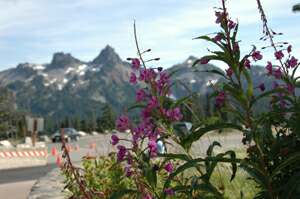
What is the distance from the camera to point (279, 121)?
3717 millimetres

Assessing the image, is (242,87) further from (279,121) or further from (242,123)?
(279,121)

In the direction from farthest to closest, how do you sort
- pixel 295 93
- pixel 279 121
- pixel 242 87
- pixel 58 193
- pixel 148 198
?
pixel 58 193 → pixel 295 93 → pixel 279 121 → pixel 148 198 → pixel 242 87

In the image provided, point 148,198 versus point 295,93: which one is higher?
point 295,93

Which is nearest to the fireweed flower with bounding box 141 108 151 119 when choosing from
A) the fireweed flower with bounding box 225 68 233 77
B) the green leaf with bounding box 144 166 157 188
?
the green leaf with bounding box 144 166 157 188

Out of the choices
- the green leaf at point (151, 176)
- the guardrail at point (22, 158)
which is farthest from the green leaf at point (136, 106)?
the guardrail at point (22, 158)

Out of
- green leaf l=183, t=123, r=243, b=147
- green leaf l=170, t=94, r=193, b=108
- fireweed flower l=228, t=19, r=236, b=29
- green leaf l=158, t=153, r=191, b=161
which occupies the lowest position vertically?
green leaf l=158, t=153, r=191, b=161

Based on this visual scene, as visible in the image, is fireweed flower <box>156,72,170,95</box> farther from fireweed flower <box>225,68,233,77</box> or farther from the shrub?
fireweed flower <box>225,68,233,77</box>

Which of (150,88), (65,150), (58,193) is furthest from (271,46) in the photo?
(58,193)

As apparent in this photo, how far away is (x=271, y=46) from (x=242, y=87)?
781 millimetres

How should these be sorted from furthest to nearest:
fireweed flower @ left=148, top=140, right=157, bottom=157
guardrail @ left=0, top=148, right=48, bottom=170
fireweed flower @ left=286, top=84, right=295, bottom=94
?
1. guardrail @ left=0, top=148, right=48, bottom=170
2. fireweed flower @ left=286, top=84, right=295, bottom=94
3. fireweed flower @ left=148, top=140, right=157, bottom=157

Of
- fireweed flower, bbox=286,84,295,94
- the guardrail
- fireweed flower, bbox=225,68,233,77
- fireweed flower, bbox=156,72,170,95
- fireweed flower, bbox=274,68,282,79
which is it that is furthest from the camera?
the guardrail

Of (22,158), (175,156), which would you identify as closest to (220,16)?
(175,156)

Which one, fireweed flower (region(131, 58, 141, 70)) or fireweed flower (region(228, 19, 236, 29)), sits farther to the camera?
fireweed flower (region(131, 58, 141, 70))

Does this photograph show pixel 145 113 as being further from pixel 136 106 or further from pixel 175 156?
pixel 175 156
